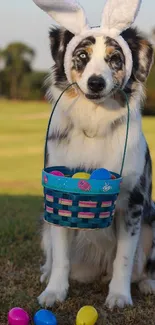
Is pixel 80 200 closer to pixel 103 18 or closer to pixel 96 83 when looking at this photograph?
pixel 96 83

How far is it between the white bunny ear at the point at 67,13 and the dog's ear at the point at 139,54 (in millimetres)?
345

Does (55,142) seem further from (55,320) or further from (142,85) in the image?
(55,320)

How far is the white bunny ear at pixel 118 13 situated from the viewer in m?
3.21

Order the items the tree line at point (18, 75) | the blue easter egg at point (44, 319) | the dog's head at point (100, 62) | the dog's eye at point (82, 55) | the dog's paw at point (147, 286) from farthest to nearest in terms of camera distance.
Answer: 1. the tree line at point (18, 75)
2. the dog's paw at point (147, 286)
3. the dog's eye at point (82, 55)
4. the dog's head at point (100, 62)
5. the blue easter egg at point (44, 319)

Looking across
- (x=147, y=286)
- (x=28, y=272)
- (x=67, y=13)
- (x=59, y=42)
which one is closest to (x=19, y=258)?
(x=28, y=272)

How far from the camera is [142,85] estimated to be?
11.6ft

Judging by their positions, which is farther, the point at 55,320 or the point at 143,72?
the point at 143,72

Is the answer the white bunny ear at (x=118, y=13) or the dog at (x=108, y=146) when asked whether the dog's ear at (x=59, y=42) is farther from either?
the white bunny ear at (x=118, y=13)

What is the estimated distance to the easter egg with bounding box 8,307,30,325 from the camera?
9.70ft

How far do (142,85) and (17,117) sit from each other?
18044 millimetres

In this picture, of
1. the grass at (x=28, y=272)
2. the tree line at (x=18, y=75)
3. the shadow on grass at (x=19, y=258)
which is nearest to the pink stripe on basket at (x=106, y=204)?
the grass at (x=28, y=272)

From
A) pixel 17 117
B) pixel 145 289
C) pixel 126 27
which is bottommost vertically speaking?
pixel 17 117

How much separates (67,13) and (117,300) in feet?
6.09

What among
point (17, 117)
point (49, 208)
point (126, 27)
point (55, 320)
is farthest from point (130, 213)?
point (17, 117)
